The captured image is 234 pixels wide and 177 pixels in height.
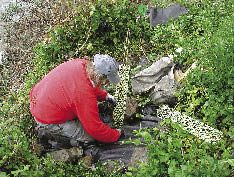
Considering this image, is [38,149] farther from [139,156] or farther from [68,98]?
[139,156]

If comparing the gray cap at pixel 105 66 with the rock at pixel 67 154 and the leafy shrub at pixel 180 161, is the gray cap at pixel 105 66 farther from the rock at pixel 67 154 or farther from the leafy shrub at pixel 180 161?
the rock at pixel 67 154

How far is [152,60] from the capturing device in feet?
15.2

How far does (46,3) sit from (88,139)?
4.70 metres

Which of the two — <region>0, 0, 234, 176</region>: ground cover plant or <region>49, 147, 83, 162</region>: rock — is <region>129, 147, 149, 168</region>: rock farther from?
<region>49, 147, 83, 162</region>: rock

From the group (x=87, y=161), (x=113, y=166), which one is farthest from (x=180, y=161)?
(x=87, y=161)

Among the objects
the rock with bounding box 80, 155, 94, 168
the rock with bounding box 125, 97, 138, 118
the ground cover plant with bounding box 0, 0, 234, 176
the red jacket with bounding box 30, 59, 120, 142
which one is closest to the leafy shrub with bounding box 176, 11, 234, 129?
the ground cover plant with bounding box 0, 0, 234, 176

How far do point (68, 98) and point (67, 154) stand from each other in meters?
0.80

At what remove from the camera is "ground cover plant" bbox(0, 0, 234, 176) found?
95.9 inches

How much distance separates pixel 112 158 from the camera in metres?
3.42

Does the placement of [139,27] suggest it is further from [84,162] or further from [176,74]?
[84,162]

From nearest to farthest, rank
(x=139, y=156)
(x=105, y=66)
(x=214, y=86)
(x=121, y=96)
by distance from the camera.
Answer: (x=105, y=66) < (x=139, y=156) < (x=214, y=86) < (x=121, y=96)

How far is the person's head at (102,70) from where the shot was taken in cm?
294

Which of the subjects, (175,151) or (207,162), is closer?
(207,162)

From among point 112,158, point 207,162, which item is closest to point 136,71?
point 112,158
